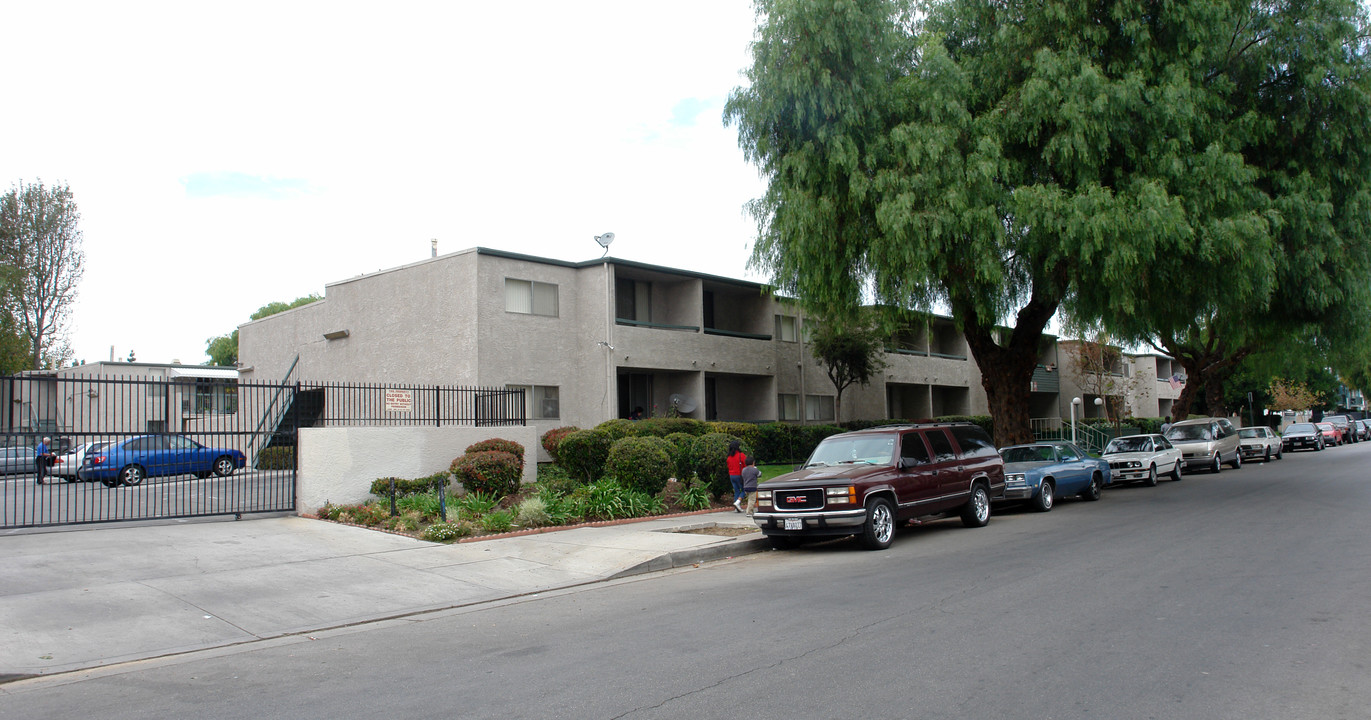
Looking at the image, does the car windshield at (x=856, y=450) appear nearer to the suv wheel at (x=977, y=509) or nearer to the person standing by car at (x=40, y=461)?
the suv wheel at (x=977, y=509)

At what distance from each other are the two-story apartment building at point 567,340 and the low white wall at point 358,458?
5.42 meters

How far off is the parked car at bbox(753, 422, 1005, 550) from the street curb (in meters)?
0.31

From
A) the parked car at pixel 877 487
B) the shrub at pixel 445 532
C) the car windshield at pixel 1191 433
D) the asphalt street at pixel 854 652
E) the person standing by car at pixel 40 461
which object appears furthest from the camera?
the car windshield at pixel 1191 433

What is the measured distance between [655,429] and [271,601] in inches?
521

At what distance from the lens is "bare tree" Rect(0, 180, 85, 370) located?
4572 cm

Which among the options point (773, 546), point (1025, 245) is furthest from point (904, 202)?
point (773, 546)

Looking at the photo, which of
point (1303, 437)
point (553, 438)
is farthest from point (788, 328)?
point (1303, 437)

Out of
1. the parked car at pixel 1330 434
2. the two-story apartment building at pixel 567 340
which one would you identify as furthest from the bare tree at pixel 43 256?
the parked car at pixel 1330 434

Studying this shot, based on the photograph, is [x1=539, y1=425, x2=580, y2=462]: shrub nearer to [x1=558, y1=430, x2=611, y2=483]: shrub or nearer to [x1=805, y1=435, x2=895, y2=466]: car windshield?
[x1=558, y1=430, x2=611, y2=483]: shrub

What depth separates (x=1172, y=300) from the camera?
65.7 ft

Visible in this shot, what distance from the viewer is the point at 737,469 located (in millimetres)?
17000

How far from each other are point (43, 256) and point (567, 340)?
3726 centimetres

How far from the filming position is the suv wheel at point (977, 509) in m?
14.9

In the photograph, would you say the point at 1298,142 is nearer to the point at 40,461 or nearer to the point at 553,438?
the point at 553,438
